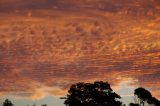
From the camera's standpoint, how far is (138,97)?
102m

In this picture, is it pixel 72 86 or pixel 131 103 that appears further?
pixel 131 103

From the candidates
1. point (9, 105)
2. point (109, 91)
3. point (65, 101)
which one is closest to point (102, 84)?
point (109, 91)

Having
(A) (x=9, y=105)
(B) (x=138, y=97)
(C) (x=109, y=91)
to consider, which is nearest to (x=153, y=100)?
(B) (x=138, y=97)

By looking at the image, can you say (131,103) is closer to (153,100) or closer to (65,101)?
(153,100)

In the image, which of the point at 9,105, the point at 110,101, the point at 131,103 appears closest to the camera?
the point at 110,101

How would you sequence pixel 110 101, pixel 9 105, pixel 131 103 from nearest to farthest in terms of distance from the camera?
pixel 110 101 < pixel 131 103 < pixel 9 105

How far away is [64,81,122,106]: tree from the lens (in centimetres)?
8319

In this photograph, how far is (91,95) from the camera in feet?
279

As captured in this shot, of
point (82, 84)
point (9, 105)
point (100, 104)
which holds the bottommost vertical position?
point (100, 104)

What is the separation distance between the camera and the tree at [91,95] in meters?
83.2

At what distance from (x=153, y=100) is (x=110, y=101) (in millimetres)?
22896

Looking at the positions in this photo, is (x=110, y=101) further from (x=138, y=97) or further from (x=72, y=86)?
(x=138, y=97)

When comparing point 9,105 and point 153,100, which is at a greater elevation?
point 9,105

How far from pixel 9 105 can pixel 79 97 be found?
86068 mm
